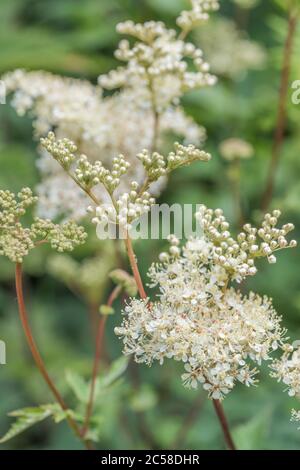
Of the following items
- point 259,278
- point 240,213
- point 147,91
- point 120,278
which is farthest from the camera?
point 259,278

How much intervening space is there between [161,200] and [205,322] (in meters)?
2.59

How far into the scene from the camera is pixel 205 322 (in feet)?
5.99

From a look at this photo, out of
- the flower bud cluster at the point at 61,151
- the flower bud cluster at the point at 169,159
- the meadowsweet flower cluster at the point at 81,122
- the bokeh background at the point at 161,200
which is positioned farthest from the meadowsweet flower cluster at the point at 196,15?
the flower bud cluster at the point at 61,151

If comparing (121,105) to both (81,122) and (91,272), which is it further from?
(91,272)

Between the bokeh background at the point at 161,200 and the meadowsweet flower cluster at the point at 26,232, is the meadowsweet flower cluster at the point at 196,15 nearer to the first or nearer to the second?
the bokeh background at the point at 161,200

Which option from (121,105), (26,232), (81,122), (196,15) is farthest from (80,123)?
(26,232)

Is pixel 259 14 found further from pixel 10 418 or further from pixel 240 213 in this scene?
pixel 10 418

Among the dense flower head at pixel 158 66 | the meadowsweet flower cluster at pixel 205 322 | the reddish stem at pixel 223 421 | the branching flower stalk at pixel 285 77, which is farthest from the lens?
the branching flower stalk at pixel 285 77

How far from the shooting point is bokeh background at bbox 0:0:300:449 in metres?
3.53

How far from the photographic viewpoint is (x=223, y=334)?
5.86 feet

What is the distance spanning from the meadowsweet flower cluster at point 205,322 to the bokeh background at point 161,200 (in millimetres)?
1274

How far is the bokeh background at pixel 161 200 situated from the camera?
3.53 metres

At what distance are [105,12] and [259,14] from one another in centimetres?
118
